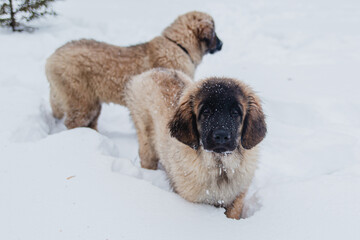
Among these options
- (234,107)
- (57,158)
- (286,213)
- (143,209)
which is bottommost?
(57,158)

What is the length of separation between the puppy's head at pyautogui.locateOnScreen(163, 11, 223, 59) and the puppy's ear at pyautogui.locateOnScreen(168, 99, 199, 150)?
2423 millimetres

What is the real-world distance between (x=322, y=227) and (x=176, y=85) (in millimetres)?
2053

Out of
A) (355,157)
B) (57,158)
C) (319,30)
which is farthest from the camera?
(319,30)

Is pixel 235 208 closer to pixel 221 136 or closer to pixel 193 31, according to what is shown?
pixel 221 136

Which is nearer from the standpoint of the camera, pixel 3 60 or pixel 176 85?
pixel 176 85

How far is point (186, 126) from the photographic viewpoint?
8.93 ft

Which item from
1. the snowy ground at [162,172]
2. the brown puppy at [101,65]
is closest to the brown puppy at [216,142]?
the snowy ground at [162,172]

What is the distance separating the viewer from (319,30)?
8.65 m

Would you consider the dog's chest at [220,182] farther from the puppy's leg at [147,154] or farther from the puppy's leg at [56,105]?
the puppy's leg at [56,105]

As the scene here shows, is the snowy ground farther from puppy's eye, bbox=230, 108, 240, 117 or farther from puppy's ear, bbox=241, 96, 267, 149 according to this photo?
puppy's eye, bbox=230, 108, 240, 117

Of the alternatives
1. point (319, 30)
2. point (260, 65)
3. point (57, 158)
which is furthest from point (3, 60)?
point (319, 30)

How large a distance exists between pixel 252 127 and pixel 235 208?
2.56ft

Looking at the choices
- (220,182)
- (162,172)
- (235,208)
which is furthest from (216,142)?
(162,172)

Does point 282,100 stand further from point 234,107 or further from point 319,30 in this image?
point 319,30
